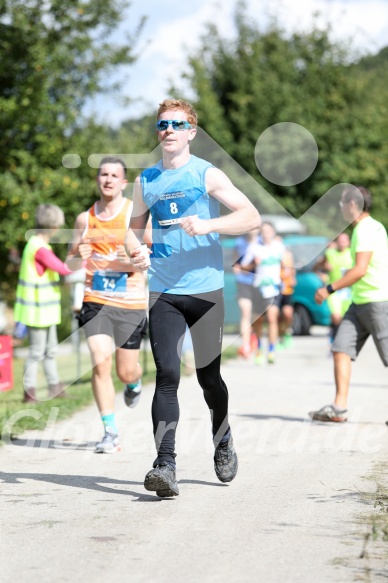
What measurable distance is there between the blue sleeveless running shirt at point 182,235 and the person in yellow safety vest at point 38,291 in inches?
177

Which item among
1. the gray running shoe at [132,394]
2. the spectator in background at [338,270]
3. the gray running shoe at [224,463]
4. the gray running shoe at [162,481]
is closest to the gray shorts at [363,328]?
the gray running shoe at [132,394]

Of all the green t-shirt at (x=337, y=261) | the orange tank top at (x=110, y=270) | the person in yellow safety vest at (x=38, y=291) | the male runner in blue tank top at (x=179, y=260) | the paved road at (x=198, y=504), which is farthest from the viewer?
the green t-shirt at (x=337, y=261)

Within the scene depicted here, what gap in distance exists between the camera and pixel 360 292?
9055mm

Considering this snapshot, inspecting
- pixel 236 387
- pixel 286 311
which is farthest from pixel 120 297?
pixel 286 311

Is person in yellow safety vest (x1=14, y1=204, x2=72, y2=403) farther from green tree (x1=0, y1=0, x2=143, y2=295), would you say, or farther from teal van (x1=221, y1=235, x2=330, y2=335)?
teal van (x1=221, y1=235, x2=330, y2=335)

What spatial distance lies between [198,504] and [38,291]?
5.23m

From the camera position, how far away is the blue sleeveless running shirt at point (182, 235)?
613 centimetres

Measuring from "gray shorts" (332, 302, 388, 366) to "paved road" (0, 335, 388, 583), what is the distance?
607 mm

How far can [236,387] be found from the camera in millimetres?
12062

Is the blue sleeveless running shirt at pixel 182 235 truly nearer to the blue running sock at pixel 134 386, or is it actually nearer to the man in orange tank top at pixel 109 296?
the man in orange tank top at pixel 109 296

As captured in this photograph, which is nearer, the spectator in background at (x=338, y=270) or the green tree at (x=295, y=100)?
the spectator in background at (x=338, y=270)

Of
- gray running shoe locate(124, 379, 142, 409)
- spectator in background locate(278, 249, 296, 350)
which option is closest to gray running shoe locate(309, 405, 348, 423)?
gray running shoe locate(124, 379, 142, 409)

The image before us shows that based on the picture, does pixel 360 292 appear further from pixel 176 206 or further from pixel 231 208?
pixel 176 206

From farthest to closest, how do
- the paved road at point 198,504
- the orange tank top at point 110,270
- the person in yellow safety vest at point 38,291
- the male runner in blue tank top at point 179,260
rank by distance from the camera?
the person in yellow safety vest at point 38,291
the orange tank top at point 110,270
the male runner in blue tank top at point 179,260
the paved road at point 198,504
